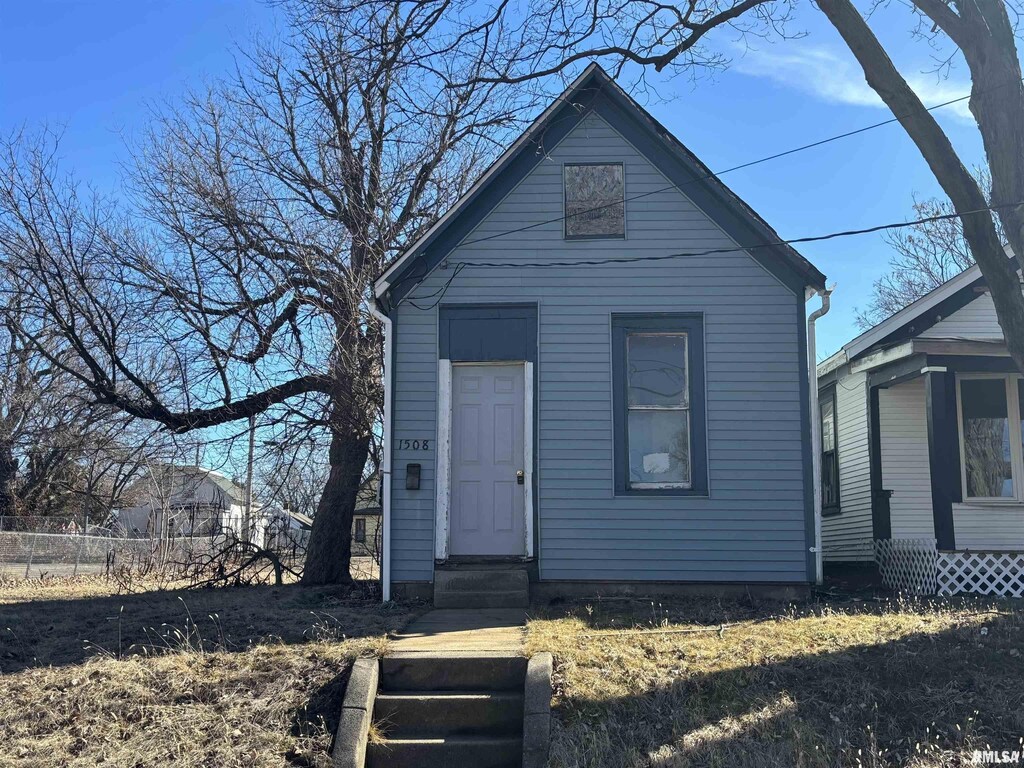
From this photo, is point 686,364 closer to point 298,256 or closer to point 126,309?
point 298,256

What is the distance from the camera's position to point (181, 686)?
275 inches

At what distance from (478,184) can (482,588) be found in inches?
180

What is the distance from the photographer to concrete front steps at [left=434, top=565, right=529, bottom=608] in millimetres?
9867

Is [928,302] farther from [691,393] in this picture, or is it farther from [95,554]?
[95,554]

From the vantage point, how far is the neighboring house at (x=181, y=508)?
18630mm

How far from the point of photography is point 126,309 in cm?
1327

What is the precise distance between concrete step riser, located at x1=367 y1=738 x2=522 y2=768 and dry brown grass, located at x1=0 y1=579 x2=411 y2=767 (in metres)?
0.40

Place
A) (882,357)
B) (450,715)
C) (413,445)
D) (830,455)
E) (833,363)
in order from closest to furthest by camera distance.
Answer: (450,715) < (413,445) < (882,357) < (833,363) < (830,455)

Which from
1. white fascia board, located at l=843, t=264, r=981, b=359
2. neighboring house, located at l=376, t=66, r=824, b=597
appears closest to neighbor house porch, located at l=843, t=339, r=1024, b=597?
A: white fascia board, located at l=843, t=264, r=981, b=359

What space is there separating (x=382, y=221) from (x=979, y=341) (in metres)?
8.60

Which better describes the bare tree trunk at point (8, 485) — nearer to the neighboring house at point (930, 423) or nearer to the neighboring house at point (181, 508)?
the neighboring house at point (181, 508)

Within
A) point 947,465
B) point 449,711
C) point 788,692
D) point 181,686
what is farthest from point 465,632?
point 947,465

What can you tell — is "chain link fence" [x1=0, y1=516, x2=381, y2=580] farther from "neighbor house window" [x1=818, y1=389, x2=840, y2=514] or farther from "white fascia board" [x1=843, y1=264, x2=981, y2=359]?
"white fascia board" [x1=843, y1=264, x2=981, y2=359]

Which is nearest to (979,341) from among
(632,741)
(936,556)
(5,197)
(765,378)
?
(936,556)
